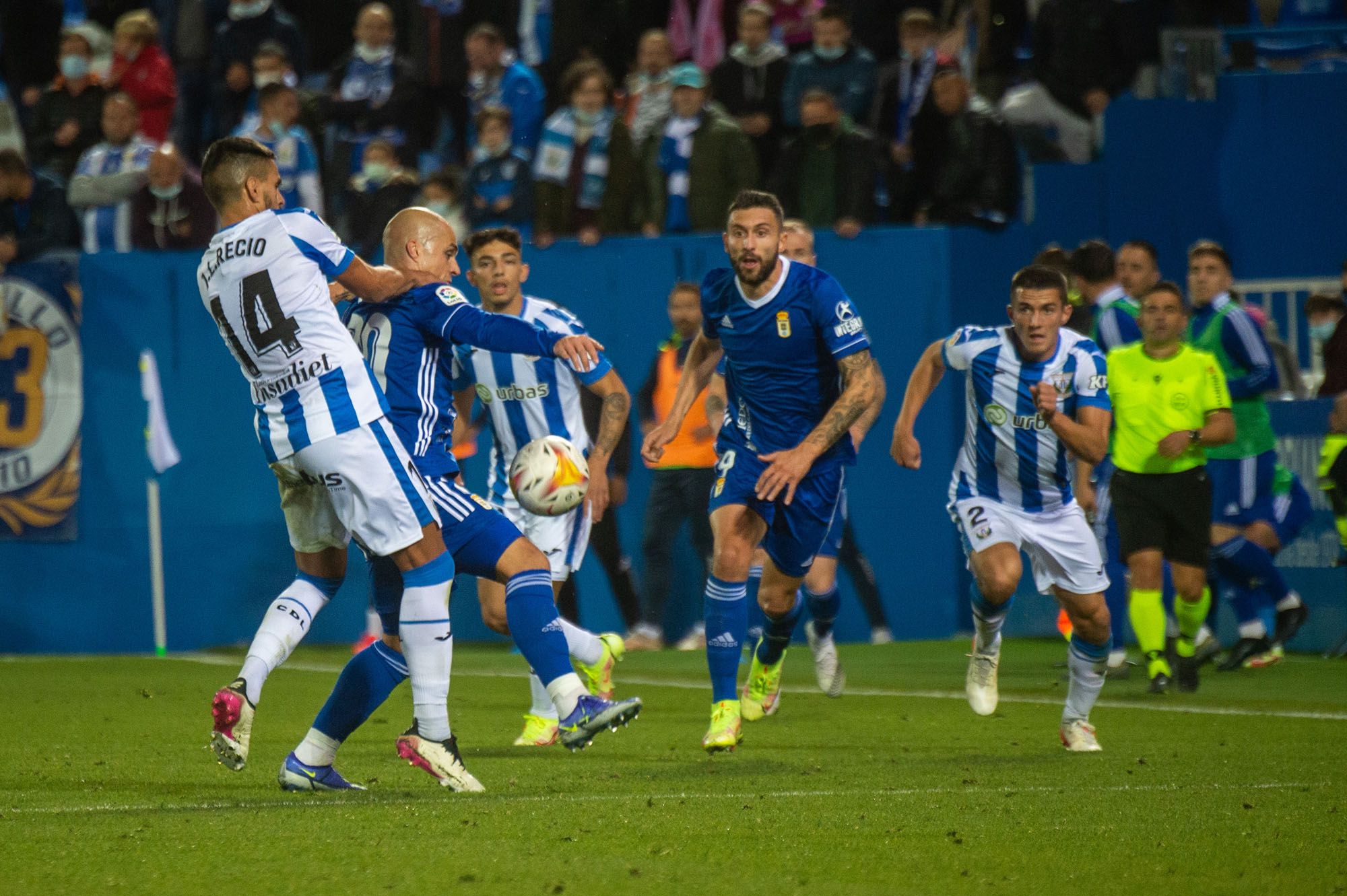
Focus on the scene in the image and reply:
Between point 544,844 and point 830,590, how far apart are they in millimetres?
5084

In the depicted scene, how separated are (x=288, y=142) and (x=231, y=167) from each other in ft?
25.4

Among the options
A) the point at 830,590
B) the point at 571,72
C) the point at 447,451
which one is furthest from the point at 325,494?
the point at 571,72

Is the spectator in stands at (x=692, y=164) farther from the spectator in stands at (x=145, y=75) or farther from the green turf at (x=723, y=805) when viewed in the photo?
the green turf at (x=723, y=805)

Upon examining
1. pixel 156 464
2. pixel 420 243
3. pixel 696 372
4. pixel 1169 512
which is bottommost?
pixel 156 464

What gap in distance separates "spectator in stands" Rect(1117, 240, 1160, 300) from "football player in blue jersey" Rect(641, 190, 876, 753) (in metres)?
4.16

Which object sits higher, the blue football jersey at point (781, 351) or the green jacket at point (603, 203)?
the green jacket at point (603, 203)

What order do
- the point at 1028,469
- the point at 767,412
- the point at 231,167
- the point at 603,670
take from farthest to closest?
the point at 603,670, the point at 1028,469, the point at 767,412, the point at 231,167

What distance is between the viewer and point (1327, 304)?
41.8ft

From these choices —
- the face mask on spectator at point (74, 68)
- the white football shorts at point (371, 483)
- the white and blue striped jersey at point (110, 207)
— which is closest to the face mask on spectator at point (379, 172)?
the white and blue striped jersey at point (110, 207)

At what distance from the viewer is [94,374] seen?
45.3 ft

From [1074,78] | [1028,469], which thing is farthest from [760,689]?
[1074,78]

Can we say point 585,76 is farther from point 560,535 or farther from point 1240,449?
point 560,535

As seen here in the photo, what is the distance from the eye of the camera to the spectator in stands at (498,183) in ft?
45.2

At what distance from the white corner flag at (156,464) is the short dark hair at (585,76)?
367 cm
